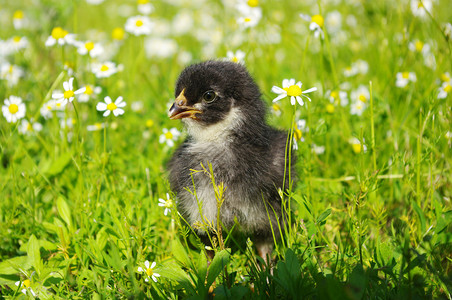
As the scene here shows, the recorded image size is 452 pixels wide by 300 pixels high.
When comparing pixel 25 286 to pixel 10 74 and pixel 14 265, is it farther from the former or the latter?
pixel 10 74

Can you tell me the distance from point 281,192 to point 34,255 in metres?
1.67

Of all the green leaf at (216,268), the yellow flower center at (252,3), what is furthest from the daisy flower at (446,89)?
the green leaf at (216,268)

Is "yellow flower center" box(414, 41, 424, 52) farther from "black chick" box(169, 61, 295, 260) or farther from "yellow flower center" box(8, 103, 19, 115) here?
"yellow flower center" box(8, 103, 19, 115)

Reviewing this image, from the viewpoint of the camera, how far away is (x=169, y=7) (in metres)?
9.23

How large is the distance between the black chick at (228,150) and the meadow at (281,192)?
0.18 metres

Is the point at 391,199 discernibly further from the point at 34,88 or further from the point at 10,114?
the point at 34,88

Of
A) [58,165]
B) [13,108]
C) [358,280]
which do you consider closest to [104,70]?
[13,108]

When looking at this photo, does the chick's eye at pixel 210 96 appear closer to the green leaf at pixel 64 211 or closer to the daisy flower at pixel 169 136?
the daisy flower at pixel 169 136

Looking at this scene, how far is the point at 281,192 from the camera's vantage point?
2.31 metres

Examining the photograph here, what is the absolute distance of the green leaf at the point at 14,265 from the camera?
254 centimetres

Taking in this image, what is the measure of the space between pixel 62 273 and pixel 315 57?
13.8 feet

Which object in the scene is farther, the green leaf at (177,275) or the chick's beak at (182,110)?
the chick's beak at (182,110)

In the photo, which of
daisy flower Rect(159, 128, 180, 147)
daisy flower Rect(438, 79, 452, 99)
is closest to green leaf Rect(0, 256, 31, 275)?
daisy flower Rect(159, 128, 180, 147)

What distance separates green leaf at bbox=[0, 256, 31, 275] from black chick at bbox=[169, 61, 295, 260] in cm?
108
